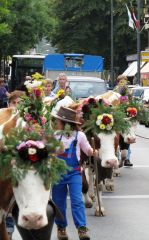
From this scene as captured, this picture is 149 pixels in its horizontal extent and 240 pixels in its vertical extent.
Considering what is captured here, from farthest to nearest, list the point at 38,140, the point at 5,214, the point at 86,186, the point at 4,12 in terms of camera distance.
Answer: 1. the point at 4,12
2. the point at 86,186
3. the point at 5,214
4. the point at 38,140

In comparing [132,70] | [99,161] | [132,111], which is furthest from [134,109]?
[132,70]

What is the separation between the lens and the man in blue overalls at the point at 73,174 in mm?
8969

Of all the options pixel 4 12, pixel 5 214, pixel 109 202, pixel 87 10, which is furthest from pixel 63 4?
pixel 5 214

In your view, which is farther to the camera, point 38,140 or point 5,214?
point 5,214

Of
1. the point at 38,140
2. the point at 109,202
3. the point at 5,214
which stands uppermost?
the point at 38,140

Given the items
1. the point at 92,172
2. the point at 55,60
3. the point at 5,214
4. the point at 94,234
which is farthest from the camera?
the point at 55,60

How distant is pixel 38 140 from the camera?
22.4 feet

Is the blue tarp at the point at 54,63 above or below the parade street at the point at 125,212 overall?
above

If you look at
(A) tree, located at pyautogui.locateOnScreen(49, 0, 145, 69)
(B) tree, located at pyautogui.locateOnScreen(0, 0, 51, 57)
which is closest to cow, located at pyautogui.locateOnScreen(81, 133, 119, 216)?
(B) tree, located at pyautogui.locateOnScreen(0, 0, 51, 57)

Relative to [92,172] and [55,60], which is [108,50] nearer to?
[55,60]

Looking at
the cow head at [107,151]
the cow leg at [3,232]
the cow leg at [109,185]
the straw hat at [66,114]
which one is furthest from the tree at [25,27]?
the cow leg at [3,232]

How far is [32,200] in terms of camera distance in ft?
21.0

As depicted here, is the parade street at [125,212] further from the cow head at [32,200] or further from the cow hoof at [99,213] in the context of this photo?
the cow head at [32,200]

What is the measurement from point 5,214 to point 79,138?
73.1 inches
